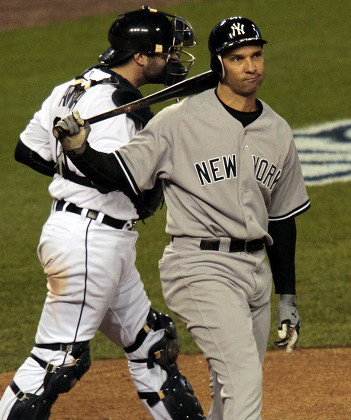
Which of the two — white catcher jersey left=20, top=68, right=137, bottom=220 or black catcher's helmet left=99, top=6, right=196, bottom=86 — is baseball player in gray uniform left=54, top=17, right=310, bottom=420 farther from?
black catcher's helmet left=99, top=6, right=196, bottom=86

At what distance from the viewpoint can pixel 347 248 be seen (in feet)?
26.6

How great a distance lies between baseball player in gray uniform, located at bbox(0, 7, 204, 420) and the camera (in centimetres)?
448

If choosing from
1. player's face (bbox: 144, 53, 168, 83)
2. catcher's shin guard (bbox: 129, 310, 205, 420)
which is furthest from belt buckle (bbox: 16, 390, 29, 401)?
player's face (bbox: 144, 53, 168, 83)

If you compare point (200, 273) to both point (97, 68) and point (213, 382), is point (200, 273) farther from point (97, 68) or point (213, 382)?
point (97, 68)

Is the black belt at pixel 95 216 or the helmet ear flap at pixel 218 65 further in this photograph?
the black belt at pixel 95 216

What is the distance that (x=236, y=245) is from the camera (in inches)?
167

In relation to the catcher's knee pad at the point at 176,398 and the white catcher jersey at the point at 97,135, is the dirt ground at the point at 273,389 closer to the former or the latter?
the catcher's knee pad at the point at 176,398

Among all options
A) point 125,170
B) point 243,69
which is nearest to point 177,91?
point 243,69

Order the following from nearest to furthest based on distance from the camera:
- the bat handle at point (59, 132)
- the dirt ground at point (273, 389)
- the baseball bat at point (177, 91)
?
the bat handle at point (59, 132)
the baseball bat at point (177, 91)
the dirt ground at point (273, 389)

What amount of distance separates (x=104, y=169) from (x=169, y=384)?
1.29 meters

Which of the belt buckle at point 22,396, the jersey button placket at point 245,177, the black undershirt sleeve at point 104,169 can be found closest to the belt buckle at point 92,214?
the black undershirt sleeve at point 104,169


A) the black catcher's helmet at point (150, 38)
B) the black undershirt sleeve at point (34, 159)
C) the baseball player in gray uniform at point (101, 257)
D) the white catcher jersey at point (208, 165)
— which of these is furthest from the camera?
the black undershirt sleeve at point (34, 159)

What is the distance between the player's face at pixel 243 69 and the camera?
4.20 meters

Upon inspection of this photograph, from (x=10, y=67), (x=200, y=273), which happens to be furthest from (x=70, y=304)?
(x=10, y=67)
